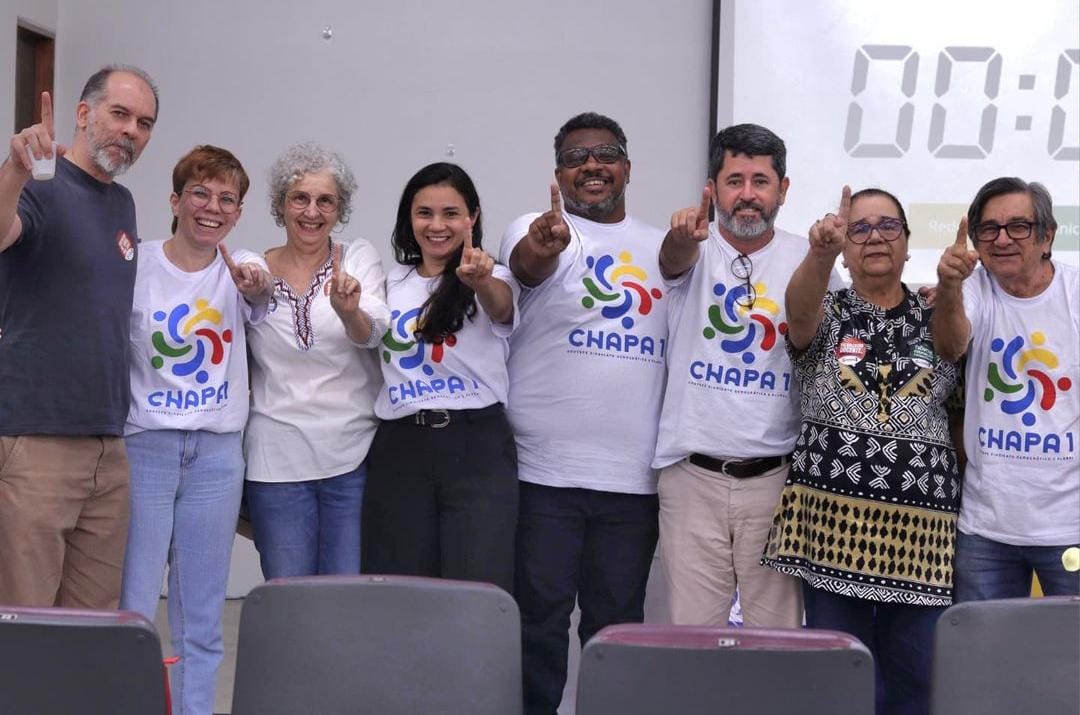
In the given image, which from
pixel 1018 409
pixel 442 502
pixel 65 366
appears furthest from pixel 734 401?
pixel 65 366

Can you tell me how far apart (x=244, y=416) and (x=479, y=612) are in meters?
1.15

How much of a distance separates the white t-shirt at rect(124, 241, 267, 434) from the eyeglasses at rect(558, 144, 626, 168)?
82 cm

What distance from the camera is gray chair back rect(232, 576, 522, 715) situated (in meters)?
1.75

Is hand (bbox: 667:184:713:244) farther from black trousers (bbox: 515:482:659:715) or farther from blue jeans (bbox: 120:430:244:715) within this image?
blue jeans (bbox: 120:430:244:715)

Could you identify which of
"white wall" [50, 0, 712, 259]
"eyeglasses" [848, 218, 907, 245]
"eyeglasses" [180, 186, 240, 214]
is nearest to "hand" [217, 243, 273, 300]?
"eyeglasses" [180, 186, 240, 214]

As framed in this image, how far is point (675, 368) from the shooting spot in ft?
9.06

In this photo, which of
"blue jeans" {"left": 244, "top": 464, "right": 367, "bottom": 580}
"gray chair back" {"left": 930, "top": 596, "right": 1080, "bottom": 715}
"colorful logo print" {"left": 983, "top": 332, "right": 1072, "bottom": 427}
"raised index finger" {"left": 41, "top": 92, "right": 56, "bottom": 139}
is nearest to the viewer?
"gray chair back" {"left": 930, "top": 596, "right": 1080, "bottom": 715}

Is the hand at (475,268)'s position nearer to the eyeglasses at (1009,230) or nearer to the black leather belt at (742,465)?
the black leather belt at (742,465)

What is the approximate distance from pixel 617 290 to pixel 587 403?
0.28 metres

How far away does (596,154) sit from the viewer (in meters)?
2.91

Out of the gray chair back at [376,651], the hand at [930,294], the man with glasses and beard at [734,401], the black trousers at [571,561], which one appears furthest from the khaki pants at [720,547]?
the gray chair back at [376,651]

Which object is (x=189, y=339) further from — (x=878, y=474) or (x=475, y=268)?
(x=878, y=474)

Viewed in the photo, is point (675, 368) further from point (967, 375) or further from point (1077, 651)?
point (1077, 651)

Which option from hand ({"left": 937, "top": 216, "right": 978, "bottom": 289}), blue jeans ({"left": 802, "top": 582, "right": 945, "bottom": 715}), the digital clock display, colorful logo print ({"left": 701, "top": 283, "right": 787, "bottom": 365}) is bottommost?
blue jeans ({"left": 802, "top": 582, "right": 945, "bottom": 715})
